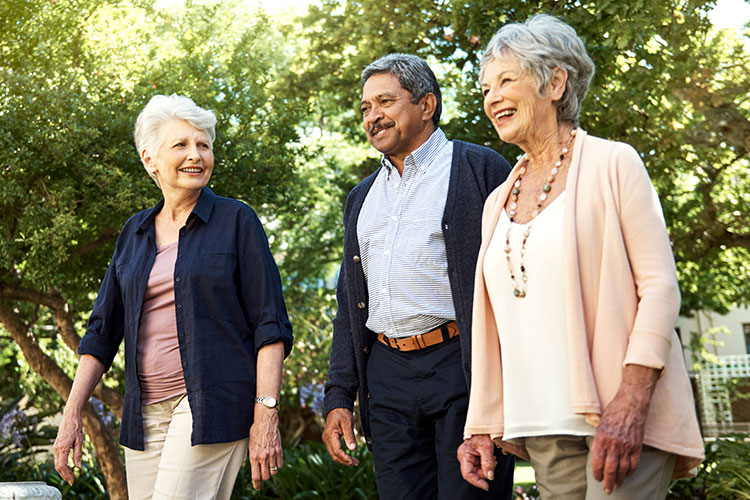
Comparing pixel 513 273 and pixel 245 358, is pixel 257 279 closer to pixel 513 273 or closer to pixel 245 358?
pixel 245 358

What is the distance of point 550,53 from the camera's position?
264 cm

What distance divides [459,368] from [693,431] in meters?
1.07

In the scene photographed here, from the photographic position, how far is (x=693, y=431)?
222 cm

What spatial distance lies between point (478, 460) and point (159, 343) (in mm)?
1375

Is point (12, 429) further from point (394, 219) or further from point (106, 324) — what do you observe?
point (394, 219)

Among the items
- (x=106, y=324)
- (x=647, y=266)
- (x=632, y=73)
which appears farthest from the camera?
(x=632, y=73)

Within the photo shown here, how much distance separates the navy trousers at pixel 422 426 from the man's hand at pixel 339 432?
0.46ft

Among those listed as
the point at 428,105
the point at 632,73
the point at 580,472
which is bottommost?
the point at 580,472

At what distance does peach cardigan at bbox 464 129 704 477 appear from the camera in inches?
87.2

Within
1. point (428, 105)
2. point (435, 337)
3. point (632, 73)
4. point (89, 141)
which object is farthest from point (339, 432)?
point (632, 73)

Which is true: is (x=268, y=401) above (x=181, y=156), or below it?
below

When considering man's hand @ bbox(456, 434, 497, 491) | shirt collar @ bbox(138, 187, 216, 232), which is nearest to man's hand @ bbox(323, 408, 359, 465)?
man's hand @ bbox(456, 434, 497, 491)

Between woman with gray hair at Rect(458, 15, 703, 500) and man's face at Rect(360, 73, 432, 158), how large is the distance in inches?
32.6

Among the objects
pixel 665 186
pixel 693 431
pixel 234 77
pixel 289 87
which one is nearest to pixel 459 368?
pixel 693 431
